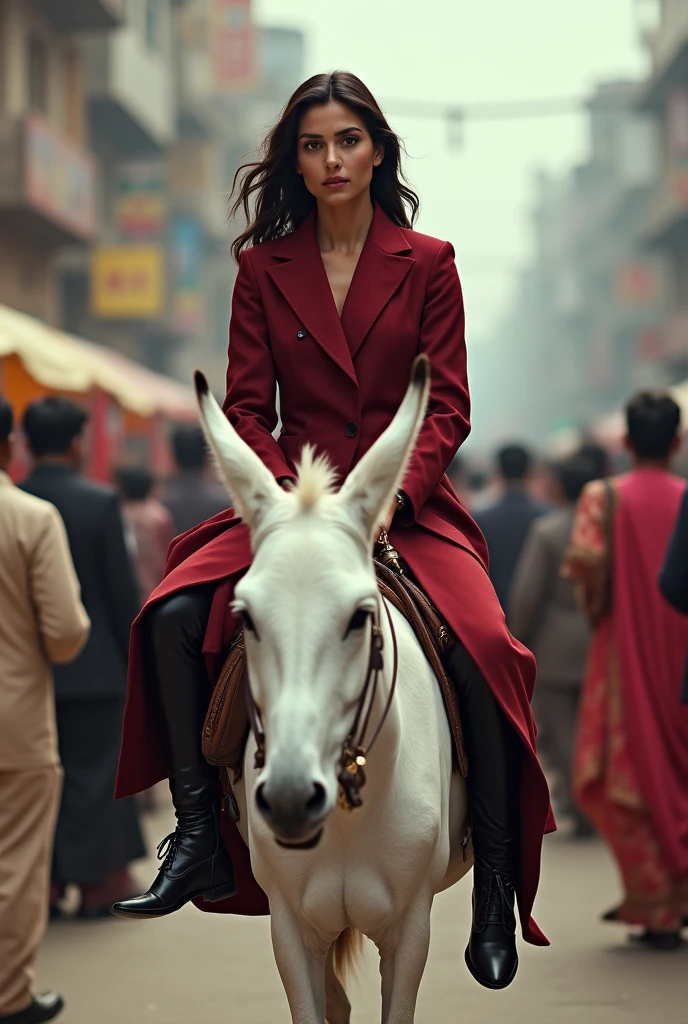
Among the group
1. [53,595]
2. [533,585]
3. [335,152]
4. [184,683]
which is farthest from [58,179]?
Result: [184,683]

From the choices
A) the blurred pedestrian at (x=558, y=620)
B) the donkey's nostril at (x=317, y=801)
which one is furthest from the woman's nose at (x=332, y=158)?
the blurred pedestrian at (x=558, y=620)

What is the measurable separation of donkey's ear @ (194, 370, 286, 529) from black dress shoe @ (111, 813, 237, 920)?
125 cm

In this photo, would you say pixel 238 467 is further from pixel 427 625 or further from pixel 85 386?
pixel 85 386

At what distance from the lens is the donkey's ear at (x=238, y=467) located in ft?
12.3

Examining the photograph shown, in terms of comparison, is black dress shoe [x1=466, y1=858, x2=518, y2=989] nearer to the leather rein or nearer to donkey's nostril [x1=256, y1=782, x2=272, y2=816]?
Result: the leather rein

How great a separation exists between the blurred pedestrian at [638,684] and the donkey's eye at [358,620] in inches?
188

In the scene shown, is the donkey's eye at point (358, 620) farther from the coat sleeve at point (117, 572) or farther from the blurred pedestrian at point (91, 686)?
the coat sleeve at point (117, 572)

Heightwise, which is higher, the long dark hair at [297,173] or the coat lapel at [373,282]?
the long dark hair at [297,173]

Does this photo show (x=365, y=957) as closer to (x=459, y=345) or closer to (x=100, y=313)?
(x=459, y=345)

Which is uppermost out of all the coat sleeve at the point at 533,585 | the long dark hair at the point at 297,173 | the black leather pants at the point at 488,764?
the long dark hair at the point at 297,173

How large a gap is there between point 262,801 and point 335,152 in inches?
87.3

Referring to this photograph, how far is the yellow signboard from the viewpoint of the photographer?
107 ft

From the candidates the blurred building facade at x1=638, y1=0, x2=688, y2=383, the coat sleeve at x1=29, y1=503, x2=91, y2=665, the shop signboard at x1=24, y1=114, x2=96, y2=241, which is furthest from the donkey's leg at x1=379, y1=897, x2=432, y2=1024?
the blurred building facade at x1=638, y1=0, x2=688, y2=383

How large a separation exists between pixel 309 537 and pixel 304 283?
147 cm
